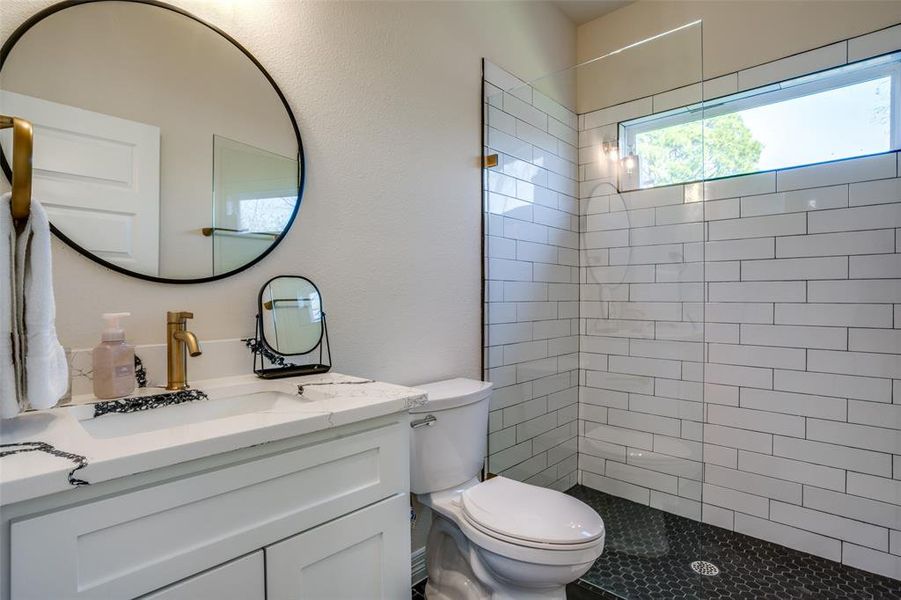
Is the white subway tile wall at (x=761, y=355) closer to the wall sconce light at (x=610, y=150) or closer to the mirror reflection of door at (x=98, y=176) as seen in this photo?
the wall sconce light at (x=610, y=150)

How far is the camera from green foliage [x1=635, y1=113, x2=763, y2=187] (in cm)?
205

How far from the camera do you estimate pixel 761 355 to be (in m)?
2.19

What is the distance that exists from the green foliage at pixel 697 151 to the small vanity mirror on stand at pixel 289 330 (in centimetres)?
164

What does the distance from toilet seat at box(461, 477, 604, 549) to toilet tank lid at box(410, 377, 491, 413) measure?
29 cm

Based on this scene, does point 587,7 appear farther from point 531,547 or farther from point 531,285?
point 531,547

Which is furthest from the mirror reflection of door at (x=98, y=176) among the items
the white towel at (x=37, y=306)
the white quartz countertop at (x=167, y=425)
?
the white quartz countertop at (x=167, y=425)

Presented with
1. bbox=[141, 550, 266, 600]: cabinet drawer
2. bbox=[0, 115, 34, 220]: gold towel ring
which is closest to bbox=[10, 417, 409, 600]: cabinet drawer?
bbox=[141, 550, 266, 600]: cabinet drawer

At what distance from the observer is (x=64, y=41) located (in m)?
1.08

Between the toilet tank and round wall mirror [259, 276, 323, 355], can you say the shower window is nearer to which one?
the toilet tank

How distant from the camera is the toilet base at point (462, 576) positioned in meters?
→ 1.41

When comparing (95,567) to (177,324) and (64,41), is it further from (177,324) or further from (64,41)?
(64,41)

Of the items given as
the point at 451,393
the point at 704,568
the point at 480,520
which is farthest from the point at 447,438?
the point at 704,568

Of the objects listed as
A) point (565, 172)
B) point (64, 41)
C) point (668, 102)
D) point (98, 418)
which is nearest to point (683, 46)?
point (668, 102)

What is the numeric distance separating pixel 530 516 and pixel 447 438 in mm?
363
